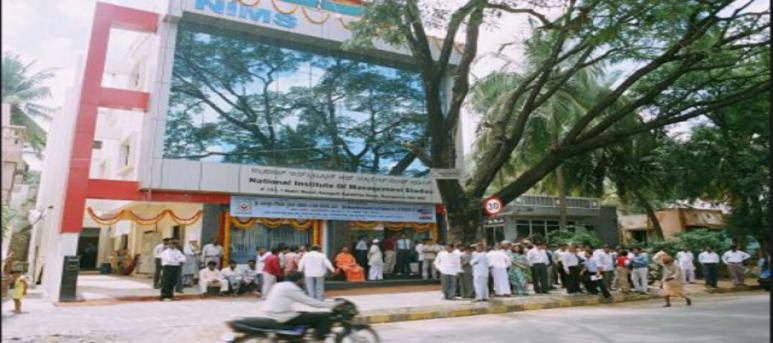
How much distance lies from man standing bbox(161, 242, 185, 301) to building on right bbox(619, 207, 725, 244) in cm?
2617

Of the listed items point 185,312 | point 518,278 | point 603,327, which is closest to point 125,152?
point 185,312

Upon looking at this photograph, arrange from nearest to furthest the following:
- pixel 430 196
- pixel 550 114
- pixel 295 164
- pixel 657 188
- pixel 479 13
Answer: pixel 479 13 → pixel 295 164 → pixel 430 196 → pixel 550 114 → pixel 657 188

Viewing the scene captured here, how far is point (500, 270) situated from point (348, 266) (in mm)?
5044

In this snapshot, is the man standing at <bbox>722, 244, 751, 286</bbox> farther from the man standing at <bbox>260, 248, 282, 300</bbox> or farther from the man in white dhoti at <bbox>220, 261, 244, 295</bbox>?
the man in white dhoti at <bbox>220, 261, 244, 295</bbox>

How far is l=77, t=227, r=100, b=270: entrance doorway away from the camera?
29045mm

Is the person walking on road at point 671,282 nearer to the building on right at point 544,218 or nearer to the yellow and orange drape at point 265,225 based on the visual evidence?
the yellow and orange drape at point 265,225

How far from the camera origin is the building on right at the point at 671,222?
32562 mm

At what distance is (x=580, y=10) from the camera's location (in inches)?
476

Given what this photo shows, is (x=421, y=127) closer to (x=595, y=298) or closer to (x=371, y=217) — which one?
(x=371, y=217)

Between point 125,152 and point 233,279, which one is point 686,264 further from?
point 125,152

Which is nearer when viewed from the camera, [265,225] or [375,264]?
[265,225]

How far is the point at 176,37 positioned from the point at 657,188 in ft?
69.0

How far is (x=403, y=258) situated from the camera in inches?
743

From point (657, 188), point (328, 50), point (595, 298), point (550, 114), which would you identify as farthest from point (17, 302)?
point (657, 188)
